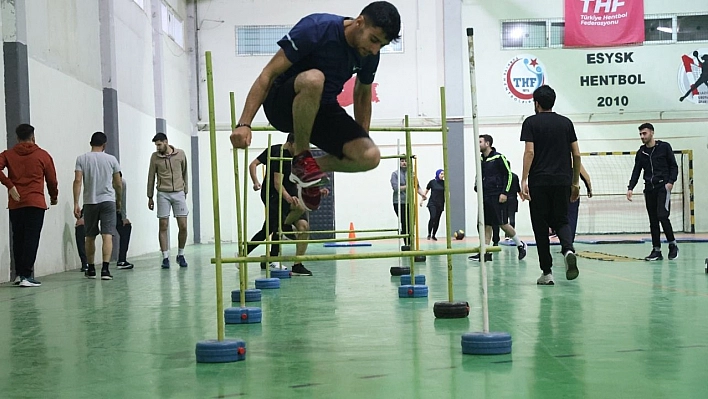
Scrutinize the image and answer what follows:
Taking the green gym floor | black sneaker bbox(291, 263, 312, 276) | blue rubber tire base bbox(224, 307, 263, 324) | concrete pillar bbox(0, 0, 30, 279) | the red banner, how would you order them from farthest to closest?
the red banner → concrete pillar bbox(0, 0, 30, 279) → black sneaker bbox(291, 263, 312, 276) → blue rubber tire base bbox(224, 307, 263, 324) → the green gym floor

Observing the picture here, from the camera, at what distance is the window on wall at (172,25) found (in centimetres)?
1772

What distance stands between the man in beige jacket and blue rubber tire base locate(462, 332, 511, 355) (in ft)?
24.4

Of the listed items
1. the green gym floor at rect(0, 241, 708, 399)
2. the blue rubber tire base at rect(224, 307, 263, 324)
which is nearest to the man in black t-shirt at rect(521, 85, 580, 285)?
the green gym floor at rect(0, 241, 708, 399)

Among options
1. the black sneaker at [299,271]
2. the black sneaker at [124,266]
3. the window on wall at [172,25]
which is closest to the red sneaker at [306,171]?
the black sneaker at [299,271]

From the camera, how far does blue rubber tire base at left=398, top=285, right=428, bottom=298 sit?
6.04 m

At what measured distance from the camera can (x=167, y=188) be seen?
1062 cm

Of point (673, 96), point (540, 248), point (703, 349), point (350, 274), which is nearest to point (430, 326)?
point (703, 349)

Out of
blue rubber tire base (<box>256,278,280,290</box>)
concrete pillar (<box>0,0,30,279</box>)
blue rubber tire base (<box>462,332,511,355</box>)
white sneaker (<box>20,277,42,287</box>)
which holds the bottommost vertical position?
white sneaker (<box>20,277,42,287</box>)

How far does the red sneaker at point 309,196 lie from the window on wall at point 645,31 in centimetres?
1674

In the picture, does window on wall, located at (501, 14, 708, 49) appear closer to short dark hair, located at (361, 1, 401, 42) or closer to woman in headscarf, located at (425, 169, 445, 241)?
woman in headscarf, located at (425, 169, 445, 241)

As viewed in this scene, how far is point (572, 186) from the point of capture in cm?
699

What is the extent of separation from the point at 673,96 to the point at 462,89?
17.5 ft

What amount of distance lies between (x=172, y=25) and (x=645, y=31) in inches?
464

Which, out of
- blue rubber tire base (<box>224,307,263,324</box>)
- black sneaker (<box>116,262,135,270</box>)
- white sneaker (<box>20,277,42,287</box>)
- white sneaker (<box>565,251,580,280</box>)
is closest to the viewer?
blue rubber tire base (<box>224,307,263,324</box>)
